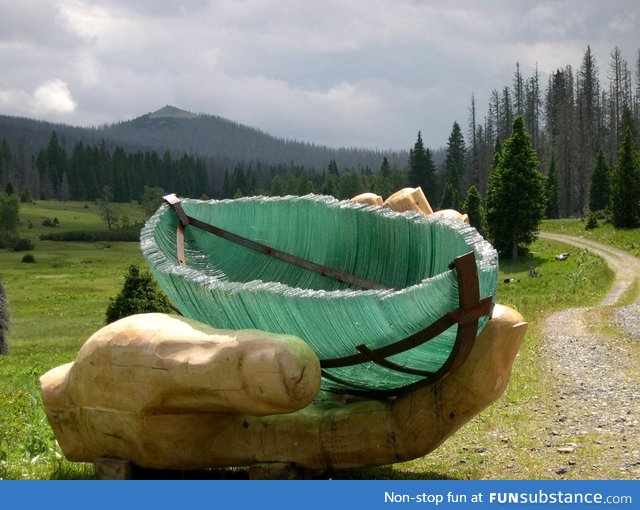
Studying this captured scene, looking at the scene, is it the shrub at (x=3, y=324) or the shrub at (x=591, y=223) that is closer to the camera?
the shrub at (x=3, y=324)

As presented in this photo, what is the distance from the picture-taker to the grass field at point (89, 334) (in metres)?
7.71

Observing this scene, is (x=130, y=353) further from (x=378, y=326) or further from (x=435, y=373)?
(x=435, y=373)

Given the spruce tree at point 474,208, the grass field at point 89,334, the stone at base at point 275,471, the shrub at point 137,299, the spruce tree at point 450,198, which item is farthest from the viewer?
the spruce tree at point 450,198

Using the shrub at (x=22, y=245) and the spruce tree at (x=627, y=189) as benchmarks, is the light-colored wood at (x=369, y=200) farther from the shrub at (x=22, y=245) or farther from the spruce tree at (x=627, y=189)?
the shrub at (x=22, y=245)

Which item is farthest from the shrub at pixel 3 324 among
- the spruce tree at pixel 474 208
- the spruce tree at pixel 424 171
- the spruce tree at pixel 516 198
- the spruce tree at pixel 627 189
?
the spruce tree at pixel 424 171

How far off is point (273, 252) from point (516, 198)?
34367mm

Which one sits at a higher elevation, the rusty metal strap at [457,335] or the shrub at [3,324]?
the rusty metal strap at [457,335]

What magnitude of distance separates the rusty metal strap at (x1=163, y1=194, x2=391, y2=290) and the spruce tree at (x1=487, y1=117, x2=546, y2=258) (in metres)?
33.8

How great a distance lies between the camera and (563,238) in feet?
152

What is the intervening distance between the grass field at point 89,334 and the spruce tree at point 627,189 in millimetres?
4541

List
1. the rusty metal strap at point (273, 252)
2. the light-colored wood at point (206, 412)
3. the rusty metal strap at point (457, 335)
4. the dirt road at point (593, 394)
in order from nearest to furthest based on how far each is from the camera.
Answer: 1. the rusty metal strap at point (457, 335)
2. the light-colored wood at point (206, 412)
3. the dirt road at point (593, 394)
4. the rusty metal strap at point (273, 252)

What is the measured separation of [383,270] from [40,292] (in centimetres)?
3607

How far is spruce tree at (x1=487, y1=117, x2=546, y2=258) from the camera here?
135 feet

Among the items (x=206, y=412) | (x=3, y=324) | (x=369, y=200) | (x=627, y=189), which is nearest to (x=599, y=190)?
(x=627, y=189)
